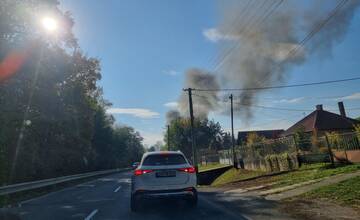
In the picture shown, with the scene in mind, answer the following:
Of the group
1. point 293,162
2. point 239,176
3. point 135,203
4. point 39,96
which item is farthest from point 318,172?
point 39,96

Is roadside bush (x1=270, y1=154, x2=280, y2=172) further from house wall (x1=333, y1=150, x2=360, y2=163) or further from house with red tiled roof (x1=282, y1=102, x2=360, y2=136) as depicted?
house with red tiled roof (x1=282, y1=102, x2=360, y2=136)

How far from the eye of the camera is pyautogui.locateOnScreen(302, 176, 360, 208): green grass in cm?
956

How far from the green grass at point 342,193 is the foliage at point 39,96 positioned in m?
17.4

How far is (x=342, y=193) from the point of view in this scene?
34.4 ft

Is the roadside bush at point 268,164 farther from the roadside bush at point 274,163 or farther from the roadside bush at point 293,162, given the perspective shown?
the roadside bush at point 293,162

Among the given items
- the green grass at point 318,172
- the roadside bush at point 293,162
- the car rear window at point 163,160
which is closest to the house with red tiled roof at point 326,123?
the roadside bush at point 293,162

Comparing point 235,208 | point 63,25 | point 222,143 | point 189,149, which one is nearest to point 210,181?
point 63,25

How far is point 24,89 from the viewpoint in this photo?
23797 mm

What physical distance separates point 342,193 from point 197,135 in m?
87.3

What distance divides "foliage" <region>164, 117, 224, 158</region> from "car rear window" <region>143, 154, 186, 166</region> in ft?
259

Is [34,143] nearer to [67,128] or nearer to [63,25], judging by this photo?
[67,128]

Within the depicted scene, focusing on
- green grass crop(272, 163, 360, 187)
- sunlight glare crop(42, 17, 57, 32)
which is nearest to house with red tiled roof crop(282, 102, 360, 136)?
green grass crop(272, 163, 360, 187)

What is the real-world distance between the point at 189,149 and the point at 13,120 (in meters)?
68.8

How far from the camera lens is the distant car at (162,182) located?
9.51 m
